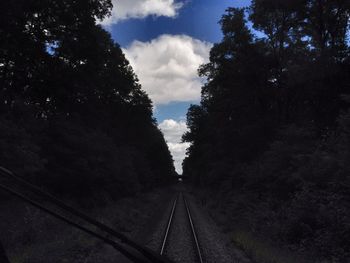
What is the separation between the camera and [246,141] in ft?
123

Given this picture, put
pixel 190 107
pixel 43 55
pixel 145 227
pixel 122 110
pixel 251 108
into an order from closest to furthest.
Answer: pixel 145 227
pixel 43 55
pixel 251 108
pixel 122 110
pixel 190 107

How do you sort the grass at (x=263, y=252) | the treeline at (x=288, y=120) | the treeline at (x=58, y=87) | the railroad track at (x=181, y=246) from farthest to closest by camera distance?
the treeline at (x=58, y=87)
the treeline at (x=288, y=120)
the railroad track at (x=181, y=246)
the grass at (x=263, y=252)

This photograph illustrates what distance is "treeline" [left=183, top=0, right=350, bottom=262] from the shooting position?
53.1 ft

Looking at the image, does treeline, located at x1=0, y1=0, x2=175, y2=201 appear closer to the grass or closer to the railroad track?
the railroad track

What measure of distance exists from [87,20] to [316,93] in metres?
15.9

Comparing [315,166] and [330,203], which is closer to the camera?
[330,203]

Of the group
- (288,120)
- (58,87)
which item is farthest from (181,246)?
(288,120)

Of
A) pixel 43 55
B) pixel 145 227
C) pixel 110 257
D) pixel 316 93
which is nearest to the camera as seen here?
pixel 110 257

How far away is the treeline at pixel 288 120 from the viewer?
1617cm

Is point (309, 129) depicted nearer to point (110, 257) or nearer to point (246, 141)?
point (246, 141)

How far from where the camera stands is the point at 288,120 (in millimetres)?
32438

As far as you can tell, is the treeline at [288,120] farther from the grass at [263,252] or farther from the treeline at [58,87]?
the treeline at [58,87]

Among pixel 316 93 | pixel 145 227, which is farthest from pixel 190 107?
pixel 145 227

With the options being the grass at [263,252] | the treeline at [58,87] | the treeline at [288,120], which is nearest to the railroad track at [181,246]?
the grass at [263,252]
